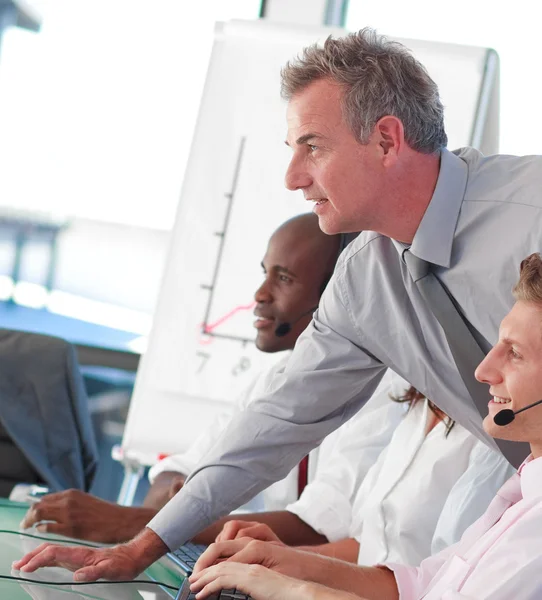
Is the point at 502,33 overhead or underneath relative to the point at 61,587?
overhead

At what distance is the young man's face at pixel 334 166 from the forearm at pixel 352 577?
0.58m

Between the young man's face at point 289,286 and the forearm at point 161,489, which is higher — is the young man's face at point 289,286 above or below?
above

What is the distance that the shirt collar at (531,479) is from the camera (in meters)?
1.17

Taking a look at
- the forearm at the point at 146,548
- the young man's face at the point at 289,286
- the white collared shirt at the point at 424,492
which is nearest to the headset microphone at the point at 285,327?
the young man's face at the point at 289,286

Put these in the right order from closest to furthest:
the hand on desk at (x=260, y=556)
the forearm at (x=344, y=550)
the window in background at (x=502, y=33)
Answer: the hand on desk at (x=260, y=556) < the forearm at (x=344, y=550) < the window in background at (x=502, y=33)

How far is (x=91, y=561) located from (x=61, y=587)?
11 centimetres

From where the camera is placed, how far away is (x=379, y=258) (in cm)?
170

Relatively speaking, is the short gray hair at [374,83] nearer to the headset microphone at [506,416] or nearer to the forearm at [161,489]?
the headset microphone at [506,416]

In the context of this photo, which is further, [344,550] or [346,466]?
[346,466]

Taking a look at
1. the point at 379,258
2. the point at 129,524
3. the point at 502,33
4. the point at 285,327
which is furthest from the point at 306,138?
the point at 502,33

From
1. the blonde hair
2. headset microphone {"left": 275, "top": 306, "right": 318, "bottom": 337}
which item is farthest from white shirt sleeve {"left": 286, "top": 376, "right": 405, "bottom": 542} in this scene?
the blonde hair

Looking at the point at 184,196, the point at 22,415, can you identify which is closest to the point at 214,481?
the point at 22,415

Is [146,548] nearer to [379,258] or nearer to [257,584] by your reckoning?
[257,584]

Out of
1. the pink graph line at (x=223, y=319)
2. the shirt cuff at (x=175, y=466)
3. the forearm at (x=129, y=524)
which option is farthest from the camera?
the pink graph line at (x=223, y=319)
